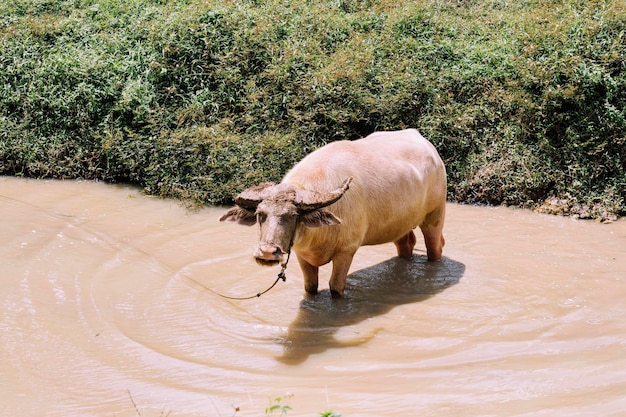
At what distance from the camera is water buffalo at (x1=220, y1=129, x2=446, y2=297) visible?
548 cm

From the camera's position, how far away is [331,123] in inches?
387

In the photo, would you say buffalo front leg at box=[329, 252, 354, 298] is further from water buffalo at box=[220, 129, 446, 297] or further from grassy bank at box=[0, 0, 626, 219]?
grassy bank at box=[0, 0, 626, 219]

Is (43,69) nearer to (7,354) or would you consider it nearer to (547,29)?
(7,354)

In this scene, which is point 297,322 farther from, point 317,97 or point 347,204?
point 317,97

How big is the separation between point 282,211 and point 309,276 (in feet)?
4.06

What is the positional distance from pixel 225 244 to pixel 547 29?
18.1ft

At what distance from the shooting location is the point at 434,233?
736cm

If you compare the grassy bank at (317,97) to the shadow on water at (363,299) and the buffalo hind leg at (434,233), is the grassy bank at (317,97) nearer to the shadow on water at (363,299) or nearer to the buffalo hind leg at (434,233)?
the buffalo hind leg at (434,233)

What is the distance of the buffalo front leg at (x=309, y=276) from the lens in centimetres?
643

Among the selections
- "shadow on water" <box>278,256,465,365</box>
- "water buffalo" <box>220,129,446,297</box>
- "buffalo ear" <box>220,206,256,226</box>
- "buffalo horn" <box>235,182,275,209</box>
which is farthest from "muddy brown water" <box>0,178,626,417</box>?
"buffalo horn" <box>235,182,275,209</box>

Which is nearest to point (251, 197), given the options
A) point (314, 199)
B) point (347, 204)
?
point (314, 199)

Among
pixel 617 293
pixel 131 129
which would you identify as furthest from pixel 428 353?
pixel 131 129

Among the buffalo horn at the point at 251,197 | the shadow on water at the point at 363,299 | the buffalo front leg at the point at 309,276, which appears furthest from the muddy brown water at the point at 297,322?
the buffalo horn at the point at 251,197

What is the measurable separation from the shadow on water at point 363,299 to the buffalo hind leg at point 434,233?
97mm
